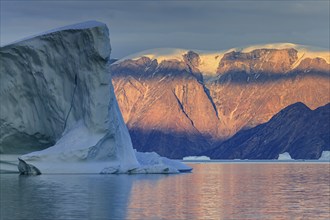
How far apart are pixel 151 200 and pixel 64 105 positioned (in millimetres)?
22497

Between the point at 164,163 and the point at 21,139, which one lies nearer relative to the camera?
the point at 21,139

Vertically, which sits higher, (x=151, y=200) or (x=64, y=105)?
(x=64, y=105)

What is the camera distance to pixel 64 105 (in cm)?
5634

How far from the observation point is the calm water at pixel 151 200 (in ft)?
95.5

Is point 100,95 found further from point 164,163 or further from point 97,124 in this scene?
point 164,163

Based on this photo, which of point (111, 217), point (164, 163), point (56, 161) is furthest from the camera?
point (164, 163)

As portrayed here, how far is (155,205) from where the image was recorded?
32.7 meters

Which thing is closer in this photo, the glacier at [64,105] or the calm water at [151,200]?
the calm water at [151,200]

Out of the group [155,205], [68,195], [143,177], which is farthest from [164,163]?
[155,205]

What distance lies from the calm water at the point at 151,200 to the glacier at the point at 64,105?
4150mm

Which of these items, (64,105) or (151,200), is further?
(64,105)

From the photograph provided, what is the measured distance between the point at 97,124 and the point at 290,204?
22.5 metres

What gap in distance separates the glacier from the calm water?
415cm

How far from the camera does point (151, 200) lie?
35094mm
